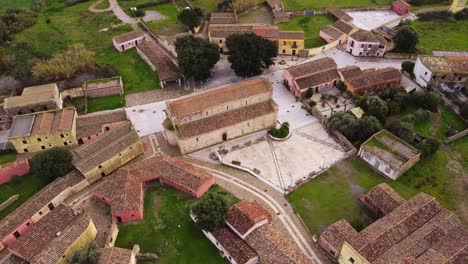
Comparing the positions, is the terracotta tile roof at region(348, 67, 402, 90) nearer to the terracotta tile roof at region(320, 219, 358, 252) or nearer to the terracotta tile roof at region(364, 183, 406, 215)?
the terracotta tile roof at region(364, 183, 406, 215)

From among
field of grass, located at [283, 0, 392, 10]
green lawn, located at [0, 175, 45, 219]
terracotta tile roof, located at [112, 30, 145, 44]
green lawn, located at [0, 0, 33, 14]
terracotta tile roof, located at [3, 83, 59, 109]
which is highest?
green lawn, located at [0, 0, 33, 14]

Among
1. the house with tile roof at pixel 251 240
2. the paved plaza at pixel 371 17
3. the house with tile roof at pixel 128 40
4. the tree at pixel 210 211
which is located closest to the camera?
the house with tile roof at pixel 251 240

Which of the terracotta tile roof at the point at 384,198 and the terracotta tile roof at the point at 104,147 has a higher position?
the terracotta tile roof at the point at 104,147

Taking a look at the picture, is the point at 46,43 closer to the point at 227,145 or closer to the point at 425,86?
the point at 227,145

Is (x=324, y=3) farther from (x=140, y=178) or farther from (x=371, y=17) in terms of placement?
(x=140, y=178)

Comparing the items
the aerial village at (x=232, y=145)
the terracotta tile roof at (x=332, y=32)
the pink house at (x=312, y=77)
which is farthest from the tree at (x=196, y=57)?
the terracotta tile roof at (x=332, y=32)

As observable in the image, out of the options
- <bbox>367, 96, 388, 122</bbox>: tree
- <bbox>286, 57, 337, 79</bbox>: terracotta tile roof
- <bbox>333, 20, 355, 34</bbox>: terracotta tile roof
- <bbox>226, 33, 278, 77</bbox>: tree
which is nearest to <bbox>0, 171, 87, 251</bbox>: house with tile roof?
<bbox>226, 33, 278, 77</bbox>: tree

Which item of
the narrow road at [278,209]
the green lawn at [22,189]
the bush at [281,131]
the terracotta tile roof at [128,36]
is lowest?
the narrow road at [278,209]

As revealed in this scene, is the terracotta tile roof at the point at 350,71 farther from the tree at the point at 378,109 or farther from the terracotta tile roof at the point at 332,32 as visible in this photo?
the terracotta tile roof at the point at 332,32
